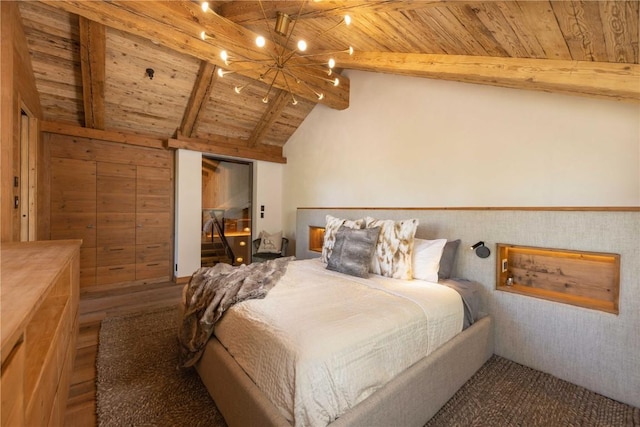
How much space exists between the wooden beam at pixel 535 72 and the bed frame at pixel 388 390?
1.76 meters

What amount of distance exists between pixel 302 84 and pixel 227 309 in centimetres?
294

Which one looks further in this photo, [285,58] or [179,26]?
[285,58]

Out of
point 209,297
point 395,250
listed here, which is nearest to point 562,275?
point 395,250

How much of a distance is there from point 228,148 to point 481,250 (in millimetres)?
4064

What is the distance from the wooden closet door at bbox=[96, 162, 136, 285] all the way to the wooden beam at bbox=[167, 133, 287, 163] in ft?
2.75

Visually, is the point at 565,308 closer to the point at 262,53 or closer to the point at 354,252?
the point at 354,252

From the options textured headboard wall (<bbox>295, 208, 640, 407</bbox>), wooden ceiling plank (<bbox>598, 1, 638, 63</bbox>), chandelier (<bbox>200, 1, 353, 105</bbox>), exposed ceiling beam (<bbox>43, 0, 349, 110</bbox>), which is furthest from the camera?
chandelier (<bbox>200, 1, 353, 105</bbox>)

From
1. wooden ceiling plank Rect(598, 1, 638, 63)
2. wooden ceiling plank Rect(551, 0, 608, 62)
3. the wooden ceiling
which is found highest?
the wooden ceiling

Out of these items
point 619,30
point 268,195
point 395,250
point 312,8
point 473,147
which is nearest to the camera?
point 619,30

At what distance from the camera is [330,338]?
1.24 meters

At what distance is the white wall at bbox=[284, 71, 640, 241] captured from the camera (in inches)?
77.1

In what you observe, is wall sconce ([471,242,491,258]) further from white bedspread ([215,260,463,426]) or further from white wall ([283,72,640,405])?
white bedspread ([215,260,463,426])

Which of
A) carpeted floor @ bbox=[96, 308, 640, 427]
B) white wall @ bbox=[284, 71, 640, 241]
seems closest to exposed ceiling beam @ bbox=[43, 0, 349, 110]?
white wall @ bbox=[284, 71, 640, 241]

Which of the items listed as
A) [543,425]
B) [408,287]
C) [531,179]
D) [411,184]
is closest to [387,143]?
[411,184]
